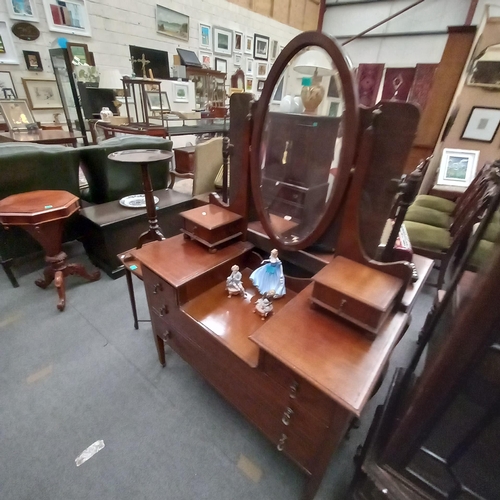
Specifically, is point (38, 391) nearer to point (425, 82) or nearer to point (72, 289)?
point (72, 289)

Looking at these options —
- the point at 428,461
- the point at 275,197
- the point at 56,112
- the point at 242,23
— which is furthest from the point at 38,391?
the point at 242,23

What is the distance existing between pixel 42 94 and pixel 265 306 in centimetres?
410

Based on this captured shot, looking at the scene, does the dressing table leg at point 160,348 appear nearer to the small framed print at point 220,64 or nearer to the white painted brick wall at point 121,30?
the white painted brick wall at point 121,30

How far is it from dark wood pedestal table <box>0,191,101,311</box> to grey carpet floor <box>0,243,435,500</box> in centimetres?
31

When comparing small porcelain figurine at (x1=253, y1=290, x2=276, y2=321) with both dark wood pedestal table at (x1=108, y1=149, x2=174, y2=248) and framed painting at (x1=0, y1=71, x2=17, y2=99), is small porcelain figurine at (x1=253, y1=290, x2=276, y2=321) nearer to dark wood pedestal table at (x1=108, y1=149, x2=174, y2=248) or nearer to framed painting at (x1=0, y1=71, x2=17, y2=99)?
dark wood pedestal table at (x1=108, y1=149, x2=174, y2=248)

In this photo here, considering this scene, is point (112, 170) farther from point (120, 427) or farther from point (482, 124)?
point (482, 124)

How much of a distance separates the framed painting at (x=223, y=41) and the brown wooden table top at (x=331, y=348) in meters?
5.52

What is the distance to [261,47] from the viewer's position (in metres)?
5.51

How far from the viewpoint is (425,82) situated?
3297 mm

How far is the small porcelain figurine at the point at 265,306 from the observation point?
3.23ft

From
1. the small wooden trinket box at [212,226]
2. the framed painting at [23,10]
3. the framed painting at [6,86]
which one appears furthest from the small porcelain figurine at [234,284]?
the framed painting at [23,10]

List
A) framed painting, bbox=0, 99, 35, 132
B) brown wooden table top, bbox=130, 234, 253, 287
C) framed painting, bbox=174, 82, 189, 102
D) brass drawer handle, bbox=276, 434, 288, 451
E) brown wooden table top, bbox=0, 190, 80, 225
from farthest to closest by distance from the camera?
1. framed painting, bbox=174, 82, 189, 102
2. framed painting, bbox=0, 99, 35, 132
3. brown wooden table top, bbox=0, 190, 80, 225
4. brown wooden table top, bbox=130, 234, 253, 287
5. brass drawer handle, bbox=276, 434, 288, 451

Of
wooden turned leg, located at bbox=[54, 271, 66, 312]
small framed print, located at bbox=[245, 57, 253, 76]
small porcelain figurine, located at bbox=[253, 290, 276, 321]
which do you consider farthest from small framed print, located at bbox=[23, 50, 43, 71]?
small porcelain figurine, located at bbox=[253, 290, 276, 321]

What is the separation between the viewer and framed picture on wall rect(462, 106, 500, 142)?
2.62 meters
